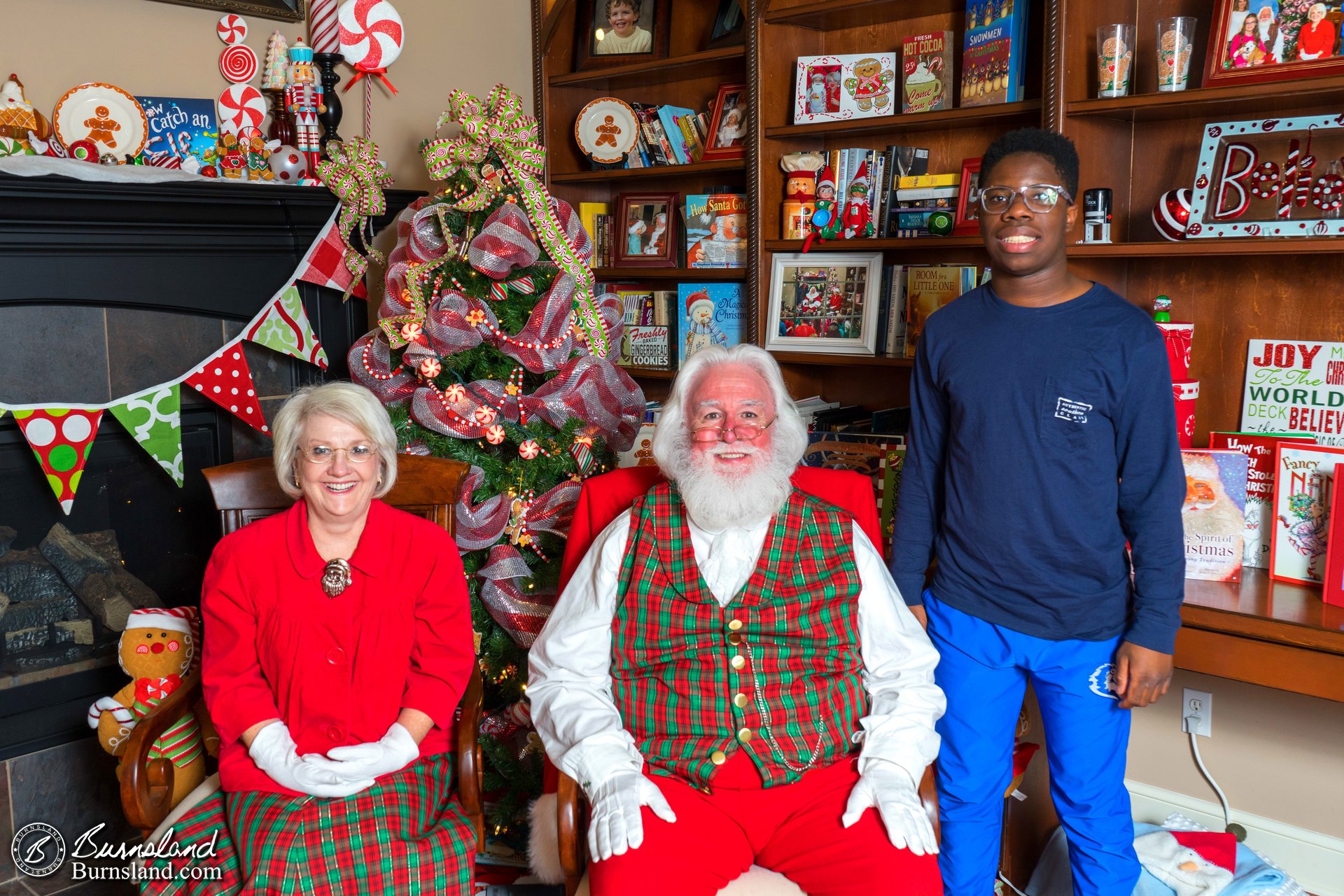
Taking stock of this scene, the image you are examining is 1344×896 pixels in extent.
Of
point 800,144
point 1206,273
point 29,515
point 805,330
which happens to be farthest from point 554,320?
point 1206,273

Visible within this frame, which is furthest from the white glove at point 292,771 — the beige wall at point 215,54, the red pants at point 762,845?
the beige wall at point 215,54

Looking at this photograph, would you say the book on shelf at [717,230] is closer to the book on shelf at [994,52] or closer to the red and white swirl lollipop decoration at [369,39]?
the book on shelf at [994,52]

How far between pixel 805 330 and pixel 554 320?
3.11 ft

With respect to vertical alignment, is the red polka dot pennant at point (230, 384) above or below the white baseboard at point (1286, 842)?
above

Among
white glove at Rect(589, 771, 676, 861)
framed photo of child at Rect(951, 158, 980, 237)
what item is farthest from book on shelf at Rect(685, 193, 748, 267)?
white glove at Rect(589, 771, 676, 861)

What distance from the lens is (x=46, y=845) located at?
9.03 ft

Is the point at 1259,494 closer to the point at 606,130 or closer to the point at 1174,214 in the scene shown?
the point at 1174,214

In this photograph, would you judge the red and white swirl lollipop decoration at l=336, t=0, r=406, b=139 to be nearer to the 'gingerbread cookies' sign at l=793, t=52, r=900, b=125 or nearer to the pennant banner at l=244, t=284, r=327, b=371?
the pennant banner at l=244, t=284, r=327, b=371

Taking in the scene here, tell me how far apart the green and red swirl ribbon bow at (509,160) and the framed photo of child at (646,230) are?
3.34 feet

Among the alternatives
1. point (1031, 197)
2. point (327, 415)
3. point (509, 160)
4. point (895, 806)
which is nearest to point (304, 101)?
point (509, 160)

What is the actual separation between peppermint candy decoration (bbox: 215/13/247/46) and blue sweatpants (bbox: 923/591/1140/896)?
7.85 feet

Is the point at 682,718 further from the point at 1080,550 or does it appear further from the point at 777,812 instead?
the point at 1080,550

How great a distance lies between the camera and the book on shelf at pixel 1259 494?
2.43 metres

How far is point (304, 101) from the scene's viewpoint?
2.97m
